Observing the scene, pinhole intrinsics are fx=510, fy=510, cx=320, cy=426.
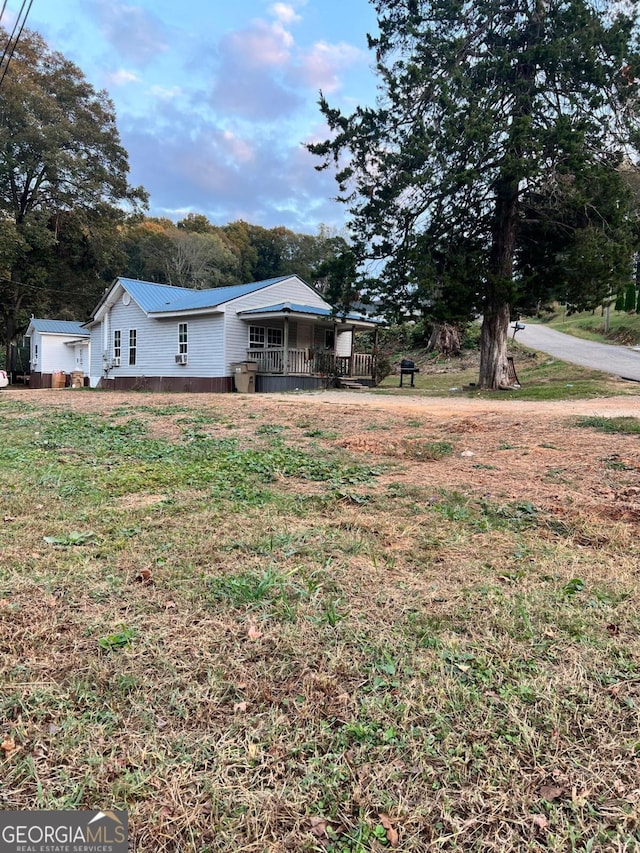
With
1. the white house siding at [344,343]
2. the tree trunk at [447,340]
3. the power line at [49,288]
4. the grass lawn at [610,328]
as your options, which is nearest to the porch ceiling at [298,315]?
the white house siding at [344,343]

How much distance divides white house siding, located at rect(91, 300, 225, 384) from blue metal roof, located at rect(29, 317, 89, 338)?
15.7 ft

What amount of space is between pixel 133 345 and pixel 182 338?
3250 mm

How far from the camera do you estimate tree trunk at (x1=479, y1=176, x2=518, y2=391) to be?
13.5 metres

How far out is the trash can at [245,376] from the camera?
18.6 m

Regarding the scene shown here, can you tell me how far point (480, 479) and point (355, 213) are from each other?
475 inches

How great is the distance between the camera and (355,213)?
14641mm

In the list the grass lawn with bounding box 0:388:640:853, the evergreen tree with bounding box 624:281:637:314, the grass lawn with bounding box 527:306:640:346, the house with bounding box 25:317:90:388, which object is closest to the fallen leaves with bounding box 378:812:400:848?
the grass lawn with bounding box 0:388:640:853

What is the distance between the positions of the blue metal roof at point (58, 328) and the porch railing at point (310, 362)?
46.5 feet

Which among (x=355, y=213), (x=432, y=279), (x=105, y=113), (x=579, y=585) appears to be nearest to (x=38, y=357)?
(x=105, y=113)

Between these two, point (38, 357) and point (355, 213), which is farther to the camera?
point (38, 357)

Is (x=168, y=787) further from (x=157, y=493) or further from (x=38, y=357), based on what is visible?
(x=38, y=357)

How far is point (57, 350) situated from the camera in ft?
93.0

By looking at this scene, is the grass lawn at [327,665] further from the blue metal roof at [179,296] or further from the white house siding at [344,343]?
the white house siding at [344,343]

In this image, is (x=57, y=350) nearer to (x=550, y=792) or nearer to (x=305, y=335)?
(x=305, y=335)
